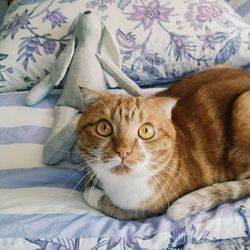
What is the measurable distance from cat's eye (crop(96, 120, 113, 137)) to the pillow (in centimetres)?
102

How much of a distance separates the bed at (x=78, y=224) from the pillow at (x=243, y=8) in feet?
3.17

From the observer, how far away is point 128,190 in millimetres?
936

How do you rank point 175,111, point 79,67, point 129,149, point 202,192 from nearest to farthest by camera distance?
point 129,149
point 202,192
point 175,111
point 79,67

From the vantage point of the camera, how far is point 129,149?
0.83 m

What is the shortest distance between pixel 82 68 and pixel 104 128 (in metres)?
0.48

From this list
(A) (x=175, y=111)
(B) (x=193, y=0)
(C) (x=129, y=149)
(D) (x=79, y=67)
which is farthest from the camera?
(B) (x=193, y=0)

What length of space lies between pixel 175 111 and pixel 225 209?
29 cm

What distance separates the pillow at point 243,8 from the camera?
165cm

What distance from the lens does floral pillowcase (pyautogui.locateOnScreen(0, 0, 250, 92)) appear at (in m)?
1.39

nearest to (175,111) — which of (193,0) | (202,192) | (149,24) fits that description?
(202,192)

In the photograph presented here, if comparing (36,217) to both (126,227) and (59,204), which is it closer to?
(59,204)

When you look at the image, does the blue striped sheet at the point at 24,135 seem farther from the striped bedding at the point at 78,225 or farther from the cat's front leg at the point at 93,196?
the cat's front leg at the point at 93,196

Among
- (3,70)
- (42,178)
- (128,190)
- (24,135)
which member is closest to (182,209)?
(128,190)

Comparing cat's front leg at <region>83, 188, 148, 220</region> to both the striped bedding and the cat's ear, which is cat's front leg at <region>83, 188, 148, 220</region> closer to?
the striped bedding
